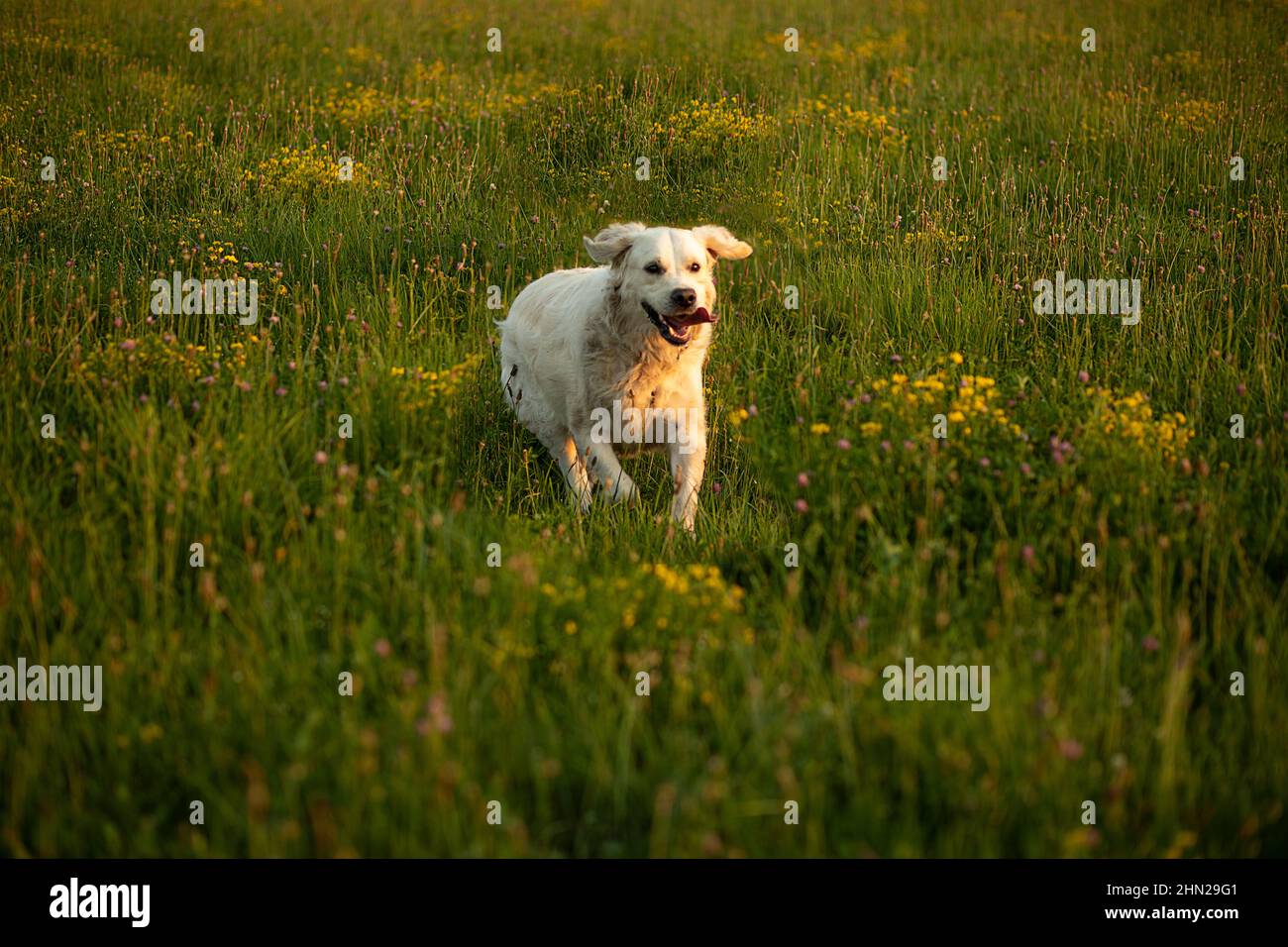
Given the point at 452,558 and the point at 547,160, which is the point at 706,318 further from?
the point at 547,160

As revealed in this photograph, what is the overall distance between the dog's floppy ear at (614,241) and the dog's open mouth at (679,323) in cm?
42

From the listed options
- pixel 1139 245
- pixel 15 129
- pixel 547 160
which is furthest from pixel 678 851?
pixel 15 129

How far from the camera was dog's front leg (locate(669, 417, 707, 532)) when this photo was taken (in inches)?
208

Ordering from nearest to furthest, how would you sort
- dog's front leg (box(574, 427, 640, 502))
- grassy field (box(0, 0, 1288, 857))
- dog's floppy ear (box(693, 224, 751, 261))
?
grassy field (box(0, 0, 1288, 857))
dog's front leg (box(574, 427, 640, 502))
dog's floppy ear (box(693, 224, 751, 261))

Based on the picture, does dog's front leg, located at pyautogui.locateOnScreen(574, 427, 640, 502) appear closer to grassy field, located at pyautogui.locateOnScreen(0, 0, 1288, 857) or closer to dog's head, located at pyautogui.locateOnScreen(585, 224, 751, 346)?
grassy field, located at pyautogui.locateOnScreen(0, 0, 1288, 857)

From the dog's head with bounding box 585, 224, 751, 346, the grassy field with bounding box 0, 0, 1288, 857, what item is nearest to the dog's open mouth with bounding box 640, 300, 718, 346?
the dog's head with bounding box 585, 224, 751, 346

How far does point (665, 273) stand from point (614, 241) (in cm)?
39

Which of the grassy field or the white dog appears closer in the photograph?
the grassy field

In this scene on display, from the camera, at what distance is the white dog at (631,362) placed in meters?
5.41

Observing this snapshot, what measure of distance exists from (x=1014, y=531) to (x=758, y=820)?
6.07ft

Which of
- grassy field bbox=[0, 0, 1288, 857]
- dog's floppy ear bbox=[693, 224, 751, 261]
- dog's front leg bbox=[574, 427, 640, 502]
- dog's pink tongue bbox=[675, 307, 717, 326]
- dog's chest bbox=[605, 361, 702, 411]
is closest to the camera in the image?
A: grassy field bbox=[0, 0, 1288, 857]

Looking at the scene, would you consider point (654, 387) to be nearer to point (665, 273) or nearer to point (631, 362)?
point (631, 362)

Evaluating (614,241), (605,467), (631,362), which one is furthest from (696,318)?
(605,467)

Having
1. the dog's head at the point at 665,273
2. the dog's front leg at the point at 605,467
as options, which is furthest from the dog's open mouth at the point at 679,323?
the dog's front leg at the point at 605,467
